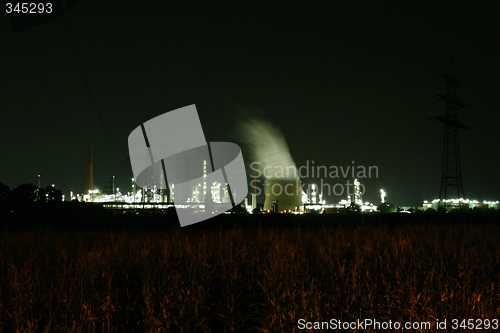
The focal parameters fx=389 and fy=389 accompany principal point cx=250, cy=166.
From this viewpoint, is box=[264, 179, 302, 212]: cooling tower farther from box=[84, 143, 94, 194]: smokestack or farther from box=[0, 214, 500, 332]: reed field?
box=[84, 143, 94, 194]: smokestack

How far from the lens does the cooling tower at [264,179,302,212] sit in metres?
56.2

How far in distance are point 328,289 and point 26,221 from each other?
54.7 ft

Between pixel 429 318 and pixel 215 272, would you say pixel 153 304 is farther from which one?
pixel 429 318

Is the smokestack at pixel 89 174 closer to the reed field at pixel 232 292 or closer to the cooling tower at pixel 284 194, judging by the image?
the cooling tower at pixel 284 194

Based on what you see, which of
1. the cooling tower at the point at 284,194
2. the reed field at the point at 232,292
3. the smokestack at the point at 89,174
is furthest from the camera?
the smokestack at the point at 89,174

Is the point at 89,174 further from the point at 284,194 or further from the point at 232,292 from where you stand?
the point at 232,292

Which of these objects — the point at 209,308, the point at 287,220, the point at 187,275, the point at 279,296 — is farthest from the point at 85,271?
the point at 287,220

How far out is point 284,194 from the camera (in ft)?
187

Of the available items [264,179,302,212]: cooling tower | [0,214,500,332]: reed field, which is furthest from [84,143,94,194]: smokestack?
[0,214,500,332]: reed field

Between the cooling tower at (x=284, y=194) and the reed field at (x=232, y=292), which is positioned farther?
the cooling tower at (x=284, y=194)

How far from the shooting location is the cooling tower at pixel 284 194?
2215 inches

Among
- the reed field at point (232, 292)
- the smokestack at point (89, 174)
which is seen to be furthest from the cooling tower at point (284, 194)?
the smokestack at point (89, 174)

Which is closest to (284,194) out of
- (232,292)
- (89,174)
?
(232,292)

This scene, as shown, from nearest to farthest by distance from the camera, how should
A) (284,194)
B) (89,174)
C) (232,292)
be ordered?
(232,292)
(284,194)
(89,174)
